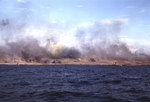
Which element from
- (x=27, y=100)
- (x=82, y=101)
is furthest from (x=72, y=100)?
(x=27, y=100)

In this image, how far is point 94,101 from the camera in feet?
79.4

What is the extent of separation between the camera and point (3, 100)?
24.1 metres

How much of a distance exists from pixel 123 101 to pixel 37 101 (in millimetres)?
12615

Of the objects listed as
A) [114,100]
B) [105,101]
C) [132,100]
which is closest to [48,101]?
[105,101]

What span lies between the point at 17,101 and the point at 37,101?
2.81m

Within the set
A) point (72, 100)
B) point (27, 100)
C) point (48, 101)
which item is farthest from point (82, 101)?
point (27, 100)

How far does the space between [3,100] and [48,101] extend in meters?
6.53

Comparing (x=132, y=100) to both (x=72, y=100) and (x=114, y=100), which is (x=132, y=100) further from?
(x=72, y=100)

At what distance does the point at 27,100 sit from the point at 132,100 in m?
15.8

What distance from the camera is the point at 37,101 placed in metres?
23.9

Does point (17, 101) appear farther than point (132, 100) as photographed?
No

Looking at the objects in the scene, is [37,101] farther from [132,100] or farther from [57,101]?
[132,100]

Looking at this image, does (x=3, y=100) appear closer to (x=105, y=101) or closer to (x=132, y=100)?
(x=105, y=101)

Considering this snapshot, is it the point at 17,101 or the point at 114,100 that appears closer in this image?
the point at 17,101
